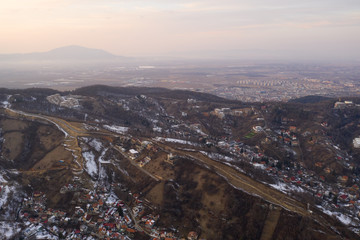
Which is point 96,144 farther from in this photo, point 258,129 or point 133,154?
point 258,129

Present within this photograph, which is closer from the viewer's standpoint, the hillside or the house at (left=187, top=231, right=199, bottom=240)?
the house at (left=187, top=231, right=199, bottom=240)

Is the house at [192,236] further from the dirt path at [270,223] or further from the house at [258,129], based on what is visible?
the house at [258,129]

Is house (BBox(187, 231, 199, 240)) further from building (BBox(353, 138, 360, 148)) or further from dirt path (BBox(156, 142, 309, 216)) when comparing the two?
building (BBox(353, 138, 360, 148))

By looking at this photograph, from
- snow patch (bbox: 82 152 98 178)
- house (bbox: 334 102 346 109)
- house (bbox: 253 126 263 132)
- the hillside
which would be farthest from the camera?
house (bbox: 334 102 346 109)

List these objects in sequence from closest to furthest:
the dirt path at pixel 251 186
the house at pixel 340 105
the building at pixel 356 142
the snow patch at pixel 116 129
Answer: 1. the dirt path at pixel 251 186
2. the building at pixel 356 142
3. the snow patch at pixel 116 129
4. the house at pixel 340 105

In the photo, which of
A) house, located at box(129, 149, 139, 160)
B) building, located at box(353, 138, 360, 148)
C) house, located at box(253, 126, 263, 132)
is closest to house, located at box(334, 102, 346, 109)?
building, located at box(353, 138, 360, 148)

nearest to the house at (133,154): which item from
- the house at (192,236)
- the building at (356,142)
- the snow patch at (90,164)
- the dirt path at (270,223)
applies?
the snow patch at (90,164)

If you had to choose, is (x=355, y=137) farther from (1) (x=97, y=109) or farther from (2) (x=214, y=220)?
(1) (x=97, y=109)

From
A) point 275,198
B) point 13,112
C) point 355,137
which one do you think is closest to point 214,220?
point 275,198
